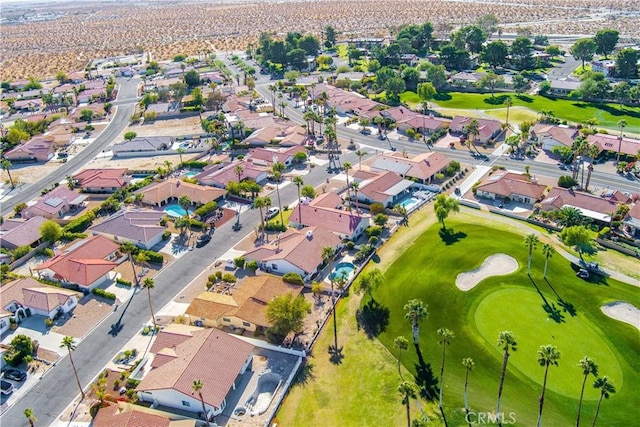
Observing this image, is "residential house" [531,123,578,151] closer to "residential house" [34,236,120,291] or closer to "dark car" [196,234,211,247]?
"dark car" [196,234,211,247]

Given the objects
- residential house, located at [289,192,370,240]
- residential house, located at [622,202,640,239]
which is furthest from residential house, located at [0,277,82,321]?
residential house, located at [622,202,640,239]

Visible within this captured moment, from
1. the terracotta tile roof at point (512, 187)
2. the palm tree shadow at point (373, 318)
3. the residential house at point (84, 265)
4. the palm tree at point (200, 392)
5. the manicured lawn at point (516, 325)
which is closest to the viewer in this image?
the palm tree at point (200, 392)

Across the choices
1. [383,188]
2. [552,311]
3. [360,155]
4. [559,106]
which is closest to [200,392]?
[552,311]

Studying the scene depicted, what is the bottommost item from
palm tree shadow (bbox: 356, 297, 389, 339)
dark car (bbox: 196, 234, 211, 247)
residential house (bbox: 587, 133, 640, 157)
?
palm tree shadow (bbox: 356, 297, 389, 339)

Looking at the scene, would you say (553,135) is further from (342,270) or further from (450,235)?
(342,270)

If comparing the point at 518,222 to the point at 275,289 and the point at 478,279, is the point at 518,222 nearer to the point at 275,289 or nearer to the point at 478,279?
the point at 478,279

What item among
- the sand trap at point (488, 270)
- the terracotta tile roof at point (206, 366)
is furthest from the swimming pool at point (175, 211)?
the sand trap at point (488, 270)

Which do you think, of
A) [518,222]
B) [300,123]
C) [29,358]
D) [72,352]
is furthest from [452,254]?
[300,123]

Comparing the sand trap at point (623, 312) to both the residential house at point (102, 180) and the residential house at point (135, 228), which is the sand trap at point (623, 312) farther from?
the residential house at point (102, 180)
